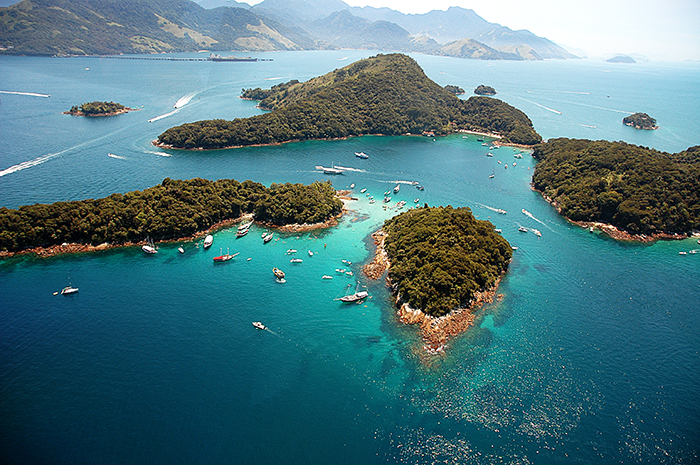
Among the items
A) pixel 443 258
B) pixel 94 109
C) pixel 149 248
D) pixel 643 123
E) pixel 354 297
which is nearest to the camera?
pixel 354 297

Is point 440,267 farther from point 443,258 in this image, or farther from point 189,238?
point 189,238

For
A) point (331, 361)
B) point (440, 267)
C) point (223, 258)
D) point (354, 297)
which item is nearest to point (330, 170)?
point (223, 258)

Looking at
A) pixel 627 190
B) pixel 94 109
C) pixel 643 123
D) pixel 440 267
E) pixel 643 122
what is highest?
pixel 643 122

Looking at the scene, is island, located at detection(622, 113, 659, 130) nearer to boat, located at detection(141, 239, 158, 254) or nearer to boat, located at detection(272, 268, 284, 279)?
boat, located at detection(272, 268, 284, 279)

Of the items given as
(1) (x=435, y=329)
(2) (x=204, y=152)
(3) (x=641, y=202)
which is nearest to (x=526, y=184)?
(3) (x=641, y=202)

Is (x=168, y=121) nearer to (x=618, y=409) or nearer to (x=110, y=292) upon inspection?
(x=110, y=292)

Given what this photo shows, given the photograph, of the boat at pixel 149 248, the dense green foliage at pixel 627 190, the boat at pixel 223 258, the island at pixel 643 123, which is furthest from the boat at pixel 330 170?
the island at pixel 643 123
